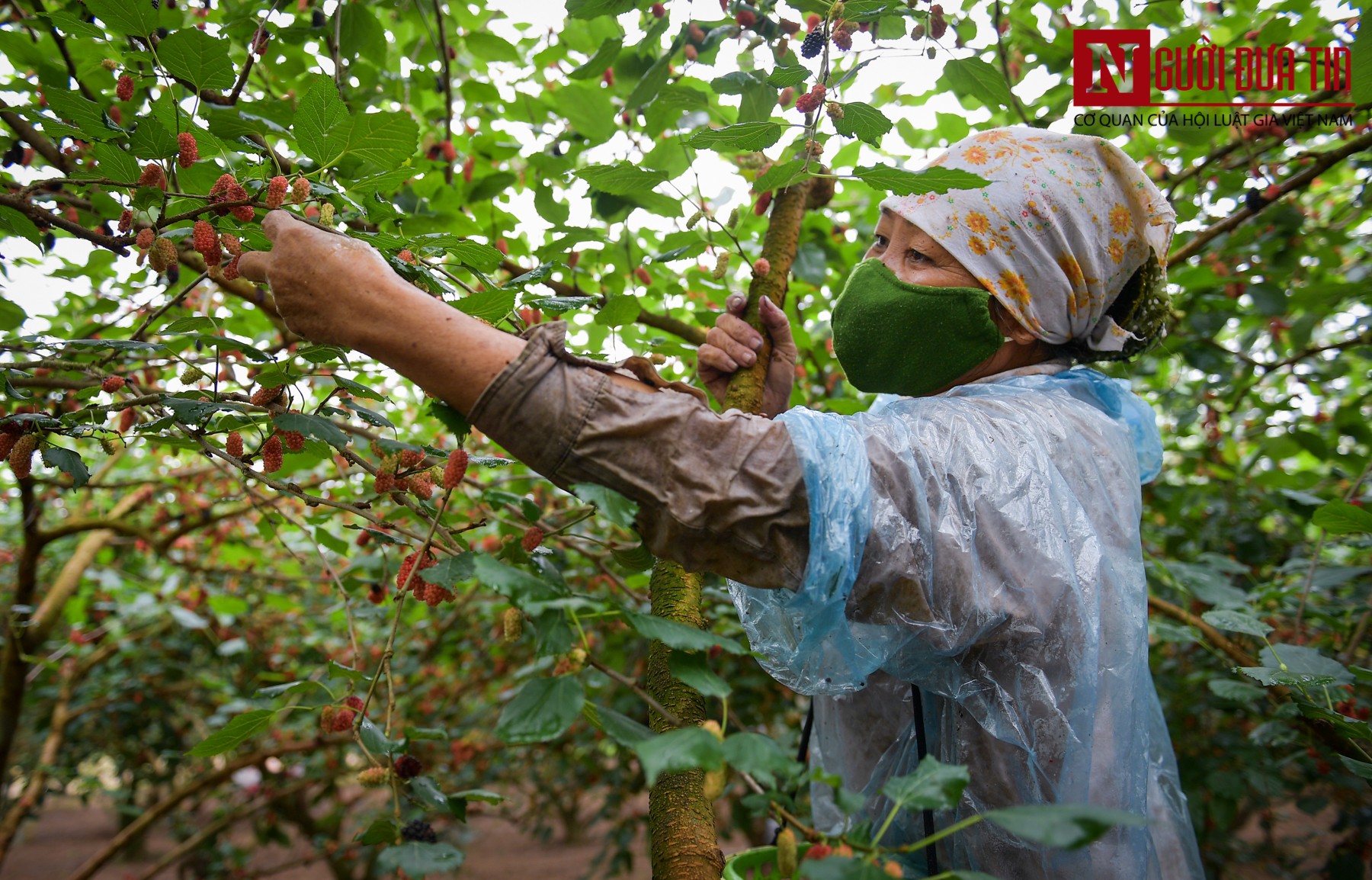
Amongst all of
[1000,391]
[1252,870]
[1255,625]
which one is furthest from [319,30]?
[1252,870]

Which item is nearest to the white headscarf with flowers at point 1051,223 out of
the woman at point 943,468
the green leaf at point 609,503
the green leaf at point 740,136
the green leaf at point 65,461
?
the woman at point 943,468

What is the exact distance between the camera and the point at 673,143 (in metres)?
1.59

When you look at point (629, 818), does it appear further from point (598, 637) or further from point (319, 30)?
point (319, 30)

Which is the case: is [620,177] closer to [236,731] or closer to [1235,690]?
[236,731]

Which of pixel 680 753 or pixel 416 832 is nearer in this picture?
pixel 680 753

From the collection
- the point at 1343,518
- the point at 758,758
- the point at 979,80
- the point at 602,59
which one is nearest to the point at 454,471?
the point at 758,758

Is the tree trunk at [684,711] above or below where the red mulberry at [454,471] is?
below

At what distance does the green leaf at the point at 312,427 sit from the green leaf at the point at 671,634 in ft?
1.28

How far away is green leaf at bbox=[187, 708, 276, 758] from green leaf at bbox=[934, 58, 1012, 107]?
1.34m

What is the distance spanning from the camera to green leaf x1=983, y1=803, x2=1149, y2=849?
52 cm

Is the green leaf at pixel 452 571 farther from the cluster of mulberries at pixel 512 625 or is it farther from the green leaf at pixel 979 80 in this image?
the green leaf at pixel 979 80

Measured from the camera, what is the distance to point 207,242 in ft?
2.89

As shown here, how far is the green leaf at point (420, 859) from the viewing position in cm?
69

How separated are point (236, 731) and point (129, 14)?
799 millimetres
